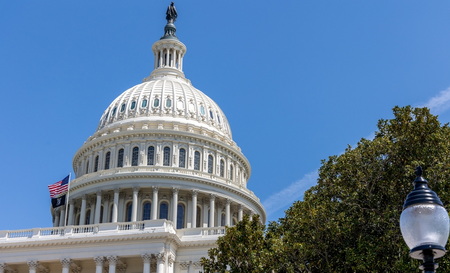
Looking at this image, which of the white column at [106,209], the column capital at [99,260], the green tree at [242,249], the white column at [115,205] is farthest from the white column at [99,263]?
the green tree at [242,249]

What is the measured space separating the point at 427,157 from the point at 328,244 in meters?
6.62

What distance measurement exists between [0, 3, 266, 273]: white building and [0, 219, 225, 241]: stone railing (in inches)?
3.9

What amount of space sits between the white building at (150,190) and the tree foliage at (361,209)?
84.4 feet

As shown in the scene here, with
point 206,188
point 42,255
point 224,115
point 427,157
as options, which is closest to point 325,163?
point 427,157

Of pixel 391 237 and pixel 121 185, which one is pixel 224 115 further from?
pixel 391 237

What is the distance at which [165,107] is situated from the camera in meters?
89.1

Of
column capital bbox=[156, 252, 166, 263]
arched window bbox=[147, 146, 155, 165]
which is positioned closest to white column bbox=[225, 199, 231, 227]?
arched window bbox=[147, 146, 155, 165]

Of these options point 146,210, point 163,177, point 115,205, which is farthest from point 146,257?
point 163,177

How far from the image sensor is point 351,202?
32875 millimetres

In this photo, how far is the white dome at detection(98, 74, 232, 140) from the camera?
289ft

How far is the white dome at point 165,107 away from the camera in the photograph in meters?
88.2

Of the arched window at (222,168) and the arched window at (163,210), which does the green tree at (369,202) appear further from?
the arched window at (222,168)

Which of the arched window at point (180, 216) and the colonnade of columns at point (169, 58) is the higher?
the colonnade of columns at point (169, 58)

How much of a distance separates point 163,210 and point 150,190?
118 inches
